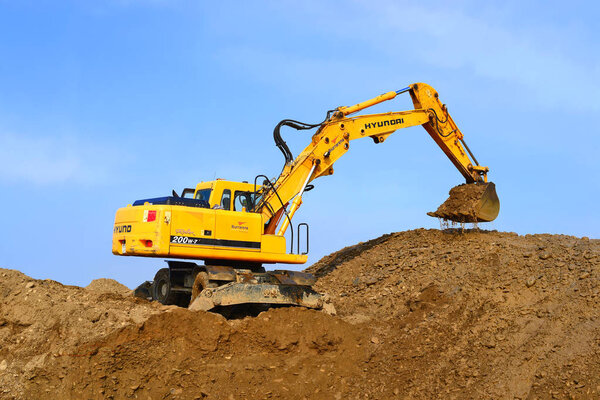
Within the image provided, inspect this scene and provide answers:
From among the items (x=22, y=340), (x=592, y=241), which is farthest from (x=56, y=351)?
(x=592, y=241)

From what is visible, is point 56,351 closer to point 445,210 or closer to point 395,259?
point 395,259

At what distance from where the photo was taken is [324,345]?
38.7 ft

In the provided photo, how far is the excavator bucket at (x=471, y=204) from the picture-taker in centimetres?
1656

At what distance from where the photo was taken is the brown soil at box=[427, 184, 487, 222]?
16594 millimetres

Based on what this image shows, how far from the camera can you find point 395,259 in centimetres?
1647

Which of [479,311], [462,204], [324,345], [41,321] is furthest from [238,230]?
[462,204]

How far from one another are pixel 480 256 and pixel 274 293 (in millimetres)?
5670

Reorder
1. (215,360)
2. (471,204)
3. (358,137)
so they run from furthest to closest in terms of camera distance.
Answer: (471,204), (358,137), (215,360)

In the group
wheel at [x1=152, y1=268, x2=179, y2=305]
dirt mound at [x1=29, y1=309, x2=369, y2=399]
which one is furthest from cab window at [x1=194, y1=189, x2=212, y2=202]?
dirt mound at [x1=29, y1=309, x2=369, y2=399]

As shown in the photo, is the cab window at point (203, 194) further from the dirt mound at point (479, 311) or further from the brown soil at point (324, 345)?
the dirt mound at point (479, 311)

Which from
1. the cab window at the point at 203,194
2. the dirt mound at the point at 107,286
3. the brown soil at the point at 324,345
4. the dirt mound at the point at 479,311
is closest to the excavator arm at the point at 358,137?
the cab window at the point at 203,194

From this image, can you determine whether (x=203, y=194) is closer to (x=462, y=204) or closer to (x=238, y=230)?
(x=238, y=230)

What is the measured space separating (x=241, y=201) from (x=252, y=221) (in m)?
1.03

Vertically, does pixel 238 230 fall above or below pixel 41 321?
above
